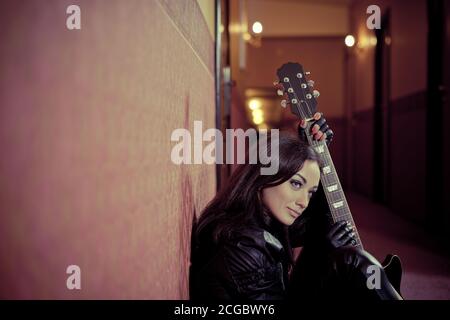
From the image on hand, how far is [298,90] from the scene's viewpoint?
175cm

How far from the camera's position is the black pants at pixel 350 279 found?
4.23 feet

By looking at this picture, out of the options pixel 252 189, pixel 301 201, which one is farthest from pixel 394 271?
pixel 252 189

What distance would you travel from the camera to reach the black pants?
1.29m

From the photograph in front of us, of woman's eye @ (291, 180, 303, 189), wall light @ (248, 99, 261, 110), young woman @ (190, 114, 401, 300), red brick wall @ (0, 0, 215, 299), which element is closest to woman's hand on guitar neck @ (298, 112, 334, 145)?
young woman @ (190, 114, 401, 300)

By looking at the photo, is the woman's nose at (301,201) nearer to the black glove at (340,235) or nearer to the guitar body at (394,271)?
the black glove at (340,235)

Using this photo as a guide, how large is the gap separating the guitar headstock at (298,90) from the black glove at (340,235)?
0.42 m

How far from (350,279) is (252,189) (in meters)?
0.40

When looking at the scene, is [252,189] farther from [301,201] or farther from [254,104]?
[254,104]

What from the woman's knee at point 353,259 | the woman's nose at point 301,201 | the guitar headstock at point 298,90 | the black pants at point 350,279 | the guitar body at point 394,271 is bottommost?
the guitar body at point 394,271

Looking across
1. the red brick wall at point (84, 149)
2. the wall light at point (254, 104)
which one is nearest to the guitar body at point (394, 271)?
the red brick wall at point (84, 149)

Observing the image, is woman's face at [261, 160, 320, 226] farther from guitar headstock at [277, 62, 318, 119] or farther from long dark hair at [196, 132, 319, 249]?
guitar headstock at [277, 62, 318, 119]
